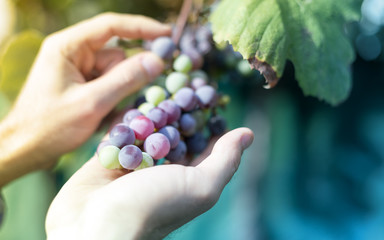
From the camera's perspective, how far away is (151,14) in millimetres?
1191

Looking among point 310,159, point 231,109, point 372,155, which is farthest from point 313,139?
point 231,109

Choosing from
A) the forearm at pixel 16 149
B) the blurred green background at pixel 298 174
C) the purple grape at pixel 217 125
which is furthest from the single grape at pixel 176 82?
the blurred green background at pixel 298 174

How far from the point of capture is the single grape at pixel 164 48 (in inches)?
30.8

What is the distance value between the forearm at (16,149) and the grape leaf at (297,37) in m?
0.52

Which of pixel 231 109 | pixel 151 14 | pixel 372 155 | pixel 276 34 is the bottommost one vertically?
pixel 372 155

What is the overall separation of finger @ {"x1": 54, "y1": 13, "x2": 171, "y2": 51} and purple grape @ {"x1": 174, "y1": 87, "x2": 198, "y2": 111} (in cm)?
22

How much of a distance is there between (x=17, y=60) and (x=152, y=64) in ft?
1.47

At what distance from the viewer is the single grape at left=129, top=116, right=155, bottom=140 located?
0.60 metres

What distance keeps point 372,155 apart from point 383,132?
0.12m

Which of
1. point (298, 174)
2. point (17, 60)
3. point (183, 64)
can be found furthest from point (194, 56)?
point (298, 174)

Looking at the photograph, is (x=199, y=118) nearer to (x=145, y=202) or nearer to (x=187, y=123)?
(x=187, y=123)

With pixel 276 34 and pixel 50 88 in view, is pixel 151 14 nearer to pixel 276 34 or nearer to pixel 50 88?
pixel 50 88

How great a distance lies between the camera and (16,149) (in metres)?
0.82

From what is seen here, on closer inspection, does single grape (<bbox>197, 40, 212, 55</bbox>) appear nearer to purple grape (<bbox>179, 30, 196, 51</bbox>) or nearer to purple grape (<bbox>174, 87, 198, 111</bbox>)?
purple grape (<bbox>179, 30, 196, 51</bbox>)
